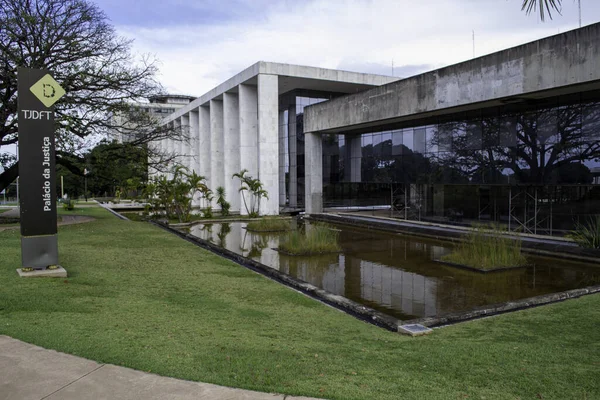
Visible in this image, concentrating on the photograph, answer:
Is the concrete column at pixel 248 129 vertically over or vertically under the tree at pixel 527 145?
over

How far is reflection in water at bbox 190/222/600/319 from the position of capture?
326 inches

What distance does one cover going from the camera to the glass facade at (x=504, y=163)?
1457 centimetres

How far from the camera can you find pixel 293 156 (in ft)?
112

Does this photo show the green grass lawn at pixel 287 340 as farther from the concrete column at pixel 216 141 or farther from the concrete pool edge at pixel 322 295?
the concrete column at pixel 216 141

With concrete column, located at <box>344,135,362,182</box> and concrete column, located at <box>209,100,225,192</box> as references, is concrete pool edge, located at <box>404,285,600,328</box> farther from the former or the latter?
concrete column, located at <box>209,100,225,192</box>

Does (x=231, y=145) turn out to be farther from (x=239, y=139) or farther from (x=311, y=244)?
(x=311, y=244)

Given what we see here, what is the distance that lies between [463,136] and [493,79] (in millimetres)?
3141

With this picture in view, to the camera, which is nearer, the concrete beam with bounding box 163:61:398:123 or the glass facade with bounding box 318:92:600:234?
the glass facade with bounding box 318:92:600:234

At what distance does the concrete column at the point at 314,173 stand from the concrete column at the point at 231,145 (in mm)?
8506

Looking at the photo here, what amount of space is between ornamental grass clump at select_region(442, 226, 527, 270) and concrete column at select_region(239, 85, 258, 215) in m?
20.9

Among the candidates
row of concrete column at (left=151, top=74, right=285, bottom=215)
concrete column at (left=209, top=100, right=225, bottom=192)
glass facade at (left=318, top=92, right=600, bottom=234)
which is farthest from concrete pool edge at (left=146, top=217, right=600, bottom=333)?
concrete column at (left=209, top=100, right=225, bottom=192)

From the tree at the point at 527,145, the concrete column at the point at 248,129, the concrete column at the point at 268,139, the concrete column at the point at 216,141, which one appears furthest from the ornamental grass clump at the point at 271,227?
the concrete column at the point at 216,141

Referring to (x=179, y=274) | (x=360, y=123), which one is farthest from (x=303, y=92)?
(x=179, y=274)

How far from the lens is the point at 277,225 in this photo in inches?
784
